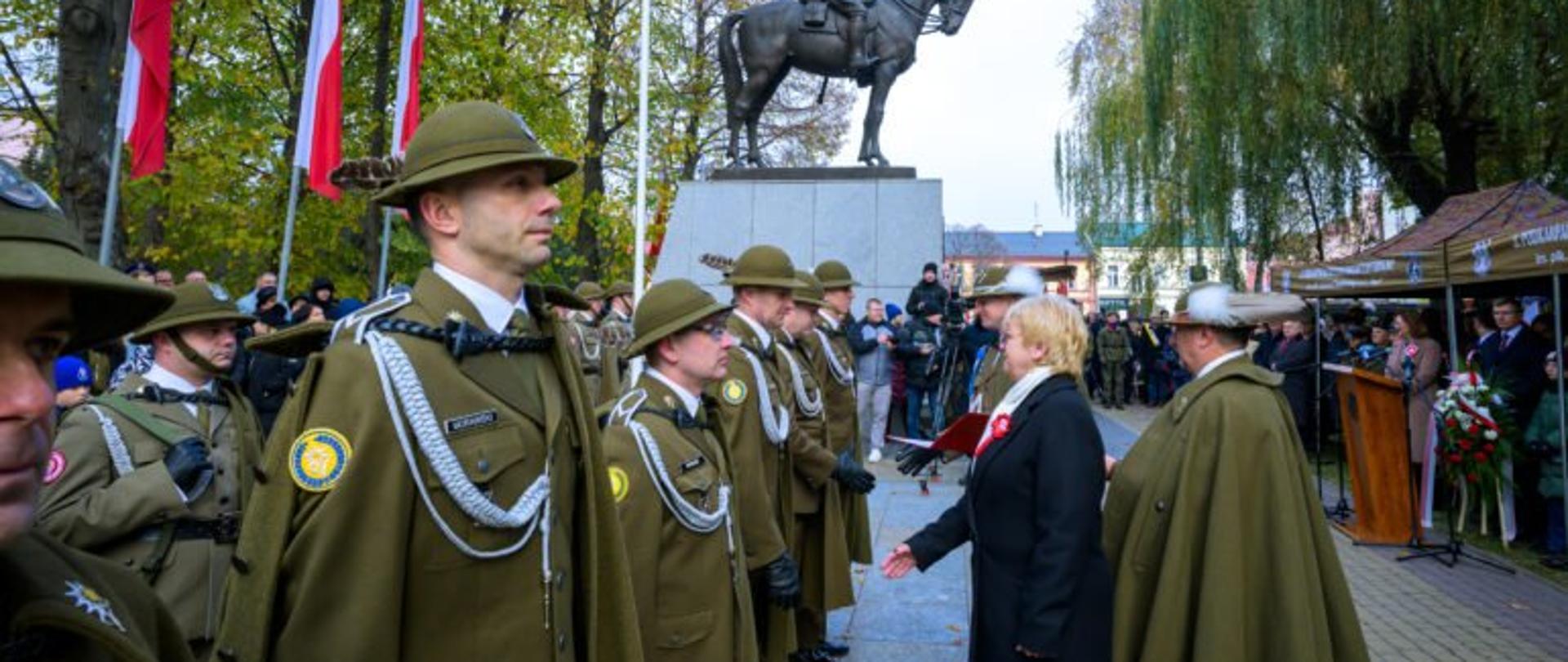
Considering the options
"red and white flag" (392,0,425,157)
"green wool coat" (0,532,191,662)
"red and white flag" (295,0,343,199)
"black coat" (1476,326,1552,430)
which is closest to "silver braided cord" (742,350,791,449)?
"green wool coat" (0,532,191,662)

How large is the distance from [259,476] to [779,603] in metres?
2.34

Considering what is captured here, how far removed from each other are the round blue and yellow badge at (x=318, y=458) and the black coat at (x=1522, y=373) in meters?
10.1

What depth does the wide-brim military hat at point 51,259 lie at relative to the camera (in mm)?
1002

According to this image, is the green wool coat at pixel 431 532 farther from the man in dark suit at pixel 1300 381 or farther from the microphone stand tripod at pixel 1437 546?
the man in dark suit at pixel 1300 381

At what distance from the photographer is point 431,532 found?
2.09m

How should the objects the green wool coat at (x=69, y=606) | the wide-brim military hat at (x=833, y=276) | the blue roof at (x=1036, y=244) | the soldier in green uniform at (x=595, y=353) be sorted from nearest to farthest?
the green wool coat at (x=69, y=606) < the soldier in green uniform at (x=595, y=353) < the wide-brim military hat at (x=833, y=276) < the blue roof at (x=1036, y=244)

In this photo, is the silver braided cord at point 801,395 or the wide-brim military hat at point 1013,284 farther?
the wide-brim military hat at point 1013,284

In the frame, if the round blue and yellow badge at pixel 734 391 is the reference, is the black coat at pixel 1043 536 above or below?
below

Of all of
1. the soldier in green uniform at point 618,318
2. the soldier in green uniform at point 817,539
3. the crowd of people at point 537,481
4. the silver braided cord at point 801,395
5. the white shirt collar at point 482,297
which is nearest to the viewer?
the crowd of people at point 537,481

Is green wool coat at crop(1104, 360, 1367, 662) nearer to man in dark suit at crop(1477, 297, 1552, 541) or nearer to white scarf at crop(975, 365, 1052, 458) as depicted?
white scarf at crop(975, 365, 1052, 458)

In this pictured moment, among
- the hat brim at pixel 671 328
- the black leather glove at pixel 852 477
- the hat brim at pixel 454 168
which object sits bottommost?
the black leather glove at pixel 852 477

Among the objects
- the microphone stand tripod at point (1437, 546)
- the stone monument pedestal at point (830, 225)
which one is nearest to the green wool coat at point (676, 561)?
the microphone stand tripod at point (1437, 546)

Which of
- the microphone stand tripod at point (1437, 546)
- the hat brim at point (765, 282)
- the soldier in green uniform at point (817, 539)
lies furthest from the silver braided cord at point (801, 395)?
the microphone stand tripod at point (1437, 546)

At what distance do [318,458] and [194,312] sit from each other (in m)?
2.32
